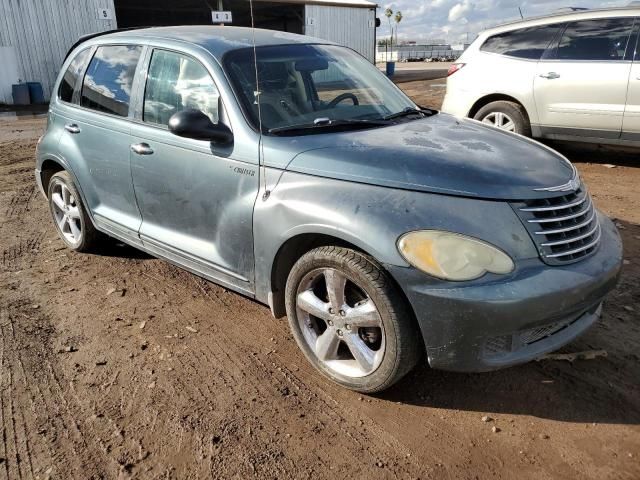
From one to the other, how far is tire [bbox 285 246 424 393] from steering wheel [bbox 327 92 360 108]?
121 centimetres

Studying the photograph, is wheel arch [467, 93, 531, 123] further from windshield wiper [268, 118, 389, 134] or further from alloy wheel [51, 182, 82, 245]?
alloy wheel [51, 182, 82, 245]

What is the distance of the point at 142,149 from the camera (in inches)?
145

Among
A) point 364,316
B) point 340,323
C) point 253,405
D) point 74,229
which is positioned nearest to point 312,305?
point 340,323

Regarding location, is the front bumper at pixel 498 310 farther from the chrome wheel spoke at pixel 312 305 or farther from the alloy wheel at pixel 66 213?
the alloy wheel at pixel 66 213

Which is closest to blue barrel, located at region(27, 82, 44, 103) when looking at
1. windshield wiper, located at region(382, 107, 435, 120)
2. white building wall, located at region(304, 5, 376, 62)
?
white building wall, located at region(304, 5, 376, 62)

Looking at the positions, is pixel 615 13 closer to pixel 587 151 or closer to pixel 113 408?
pixel 587 151

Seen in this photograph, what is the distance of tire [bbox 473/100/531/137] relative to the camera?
7.41m

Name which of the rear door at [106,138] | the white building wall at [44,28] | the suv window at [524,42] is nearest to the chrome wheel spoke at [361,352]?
the rear door at [106,138]

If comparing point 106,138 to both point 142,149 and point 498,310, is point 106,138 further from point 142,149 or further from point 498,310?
point 498,310

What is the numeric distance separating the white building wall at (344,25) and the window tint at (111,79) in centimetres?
2380

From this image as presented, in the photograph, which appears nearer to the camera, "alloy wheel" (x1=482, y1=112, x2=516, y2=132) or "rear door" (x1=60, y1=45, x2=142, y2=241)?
"rear door" (x1=60, y1=45, x2=142, y2=241)

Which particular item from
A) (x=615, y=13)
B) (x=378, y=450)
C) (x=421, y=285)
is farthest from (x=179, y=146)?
(x=615, y=13)

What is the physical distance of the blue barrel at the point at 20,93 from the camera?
1992 centimetres

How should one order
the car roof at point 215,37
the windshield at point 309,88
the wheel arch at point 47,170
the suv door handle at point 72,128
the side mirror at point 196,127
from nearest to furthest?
the side mirror at point 196,127 < the windshield at point 309,88 < the car roof at point 215,37 < the suv door handle at point 72,128 < the wheel arch at point 47,170
